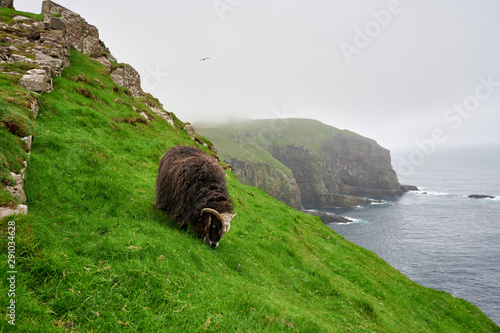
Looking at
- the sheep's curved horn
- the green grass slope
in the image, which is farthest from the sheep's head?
the green grass slope

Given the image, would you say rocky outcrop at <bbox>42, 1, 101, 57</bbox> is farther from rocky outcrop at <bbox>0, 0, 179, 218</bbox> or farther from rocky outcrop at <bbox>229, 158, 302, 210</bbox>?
rocky outcrop at <bbox>229, 158, 302, 210</bbox>

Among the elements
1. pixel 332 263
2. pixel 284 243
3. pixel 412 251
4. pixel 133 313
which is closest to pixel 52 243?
pixel 133 313

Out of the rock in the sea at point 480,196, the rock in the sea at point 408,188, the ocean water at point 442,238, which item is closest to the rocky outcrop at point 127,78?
the ocean water at point 442,238

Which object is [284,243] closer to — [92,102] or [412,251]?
[92,102]

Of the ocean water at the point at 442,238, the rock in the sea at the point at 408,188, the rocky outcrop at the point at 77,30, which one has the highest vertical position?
the rocky outcrop at the point at 77,30

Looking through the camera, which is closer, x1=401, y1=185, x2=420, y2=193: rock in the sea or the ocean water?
the ocean water

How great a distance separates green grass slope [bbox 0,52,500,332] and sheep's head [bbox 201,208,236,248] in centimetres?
44

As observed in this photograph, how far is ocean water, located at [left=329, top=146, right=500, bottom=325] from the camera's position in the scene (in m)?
50.8

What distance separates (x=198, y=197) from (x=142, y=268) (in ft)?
12.1

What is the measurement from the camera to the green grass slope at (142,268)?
484 cm

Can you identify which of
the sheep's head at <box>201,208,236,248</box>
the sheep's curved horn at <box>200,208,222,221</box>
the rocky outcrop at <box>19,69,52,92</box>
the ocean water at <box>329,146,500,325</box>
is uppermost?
the rocky outcrop at <box>19,69,52,92</box>

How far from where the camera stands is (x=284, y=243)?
1564 cm

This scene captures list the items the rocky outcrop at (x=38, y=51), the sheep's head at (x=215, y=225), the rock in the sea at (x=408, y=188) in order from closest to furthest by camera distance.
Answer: the sheep's head at (x=215, y=225) → the rocky outcrop at (x=38, y=51) → the rock in the sea at (x=408, y=188)

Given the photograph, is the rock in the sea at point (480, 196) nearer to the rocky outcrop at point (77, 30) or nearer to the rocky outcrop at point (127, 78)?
the rocky outcrop at point (127, 78)
